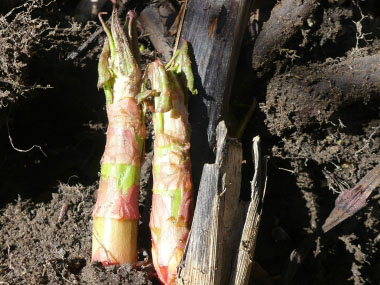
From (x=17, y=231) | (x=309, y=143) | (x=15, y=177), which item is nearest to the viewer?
(x=17, y=231)

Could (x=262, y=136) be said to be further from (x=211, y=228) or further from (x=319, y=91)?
(x=211, y=228)

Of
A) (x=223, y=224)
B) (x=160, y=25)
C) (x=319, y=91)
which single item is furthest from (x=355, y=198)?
(x=160, y=25)

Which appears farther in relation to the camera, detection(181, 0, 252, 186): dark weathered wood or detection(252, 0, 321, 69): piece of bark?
detection(252, 0, 321, 69): piece of bark

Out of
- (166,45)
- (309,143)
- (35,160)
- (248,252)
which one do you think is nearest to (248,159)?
(309,143)

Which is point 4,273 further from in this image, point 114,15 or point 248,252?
point 114,15

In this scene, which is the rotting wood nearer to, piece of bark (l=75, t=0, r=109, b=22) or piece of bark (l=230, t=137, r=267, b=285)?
piece of bark (l=230, t=137, r=267, b=285)

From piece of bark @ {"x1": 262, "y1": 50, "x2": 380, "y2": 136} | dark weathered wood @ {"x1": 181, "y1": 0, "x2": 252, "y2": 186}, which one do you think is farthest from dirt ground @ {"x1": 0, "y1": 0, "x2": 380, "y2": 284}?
dark weathered wood @ {"x1": 181, "y1": 0, "x2": 252, "y2": 186}
